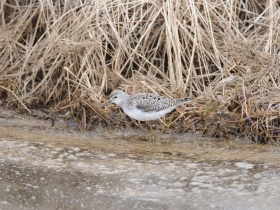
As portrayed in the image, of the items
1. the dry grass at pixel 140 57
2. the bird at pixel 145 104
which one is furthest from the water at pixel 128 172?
the dry grass at pixel 140 57

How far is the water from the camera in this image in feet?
16.5

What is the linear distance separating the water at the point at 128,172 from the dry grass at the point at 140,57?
2.07 ft

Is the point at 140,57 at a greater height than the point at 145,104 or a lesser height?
greater

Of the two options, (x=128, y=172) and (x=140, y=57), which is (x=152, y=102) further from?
(x=128, y=172)

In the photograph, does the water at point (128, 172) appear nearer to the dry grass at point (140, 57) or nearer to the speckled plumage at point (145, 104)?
the speckled plumage at point (145, 104)

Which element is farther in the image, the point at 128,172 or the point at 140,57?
the point at 140,57

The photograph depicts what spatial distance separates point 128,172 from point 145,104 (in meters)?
1.34

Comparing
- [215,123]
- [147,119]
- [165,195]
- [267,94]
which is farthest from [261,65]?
[165,195]

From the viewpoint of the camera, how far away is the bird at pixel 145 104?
22.4 ft

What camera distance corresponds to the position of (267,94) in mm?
7398

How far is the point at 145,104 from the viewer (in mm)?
6871

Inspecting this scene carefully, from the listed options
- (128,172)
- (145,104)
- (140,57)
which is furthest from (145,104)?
(128,172)

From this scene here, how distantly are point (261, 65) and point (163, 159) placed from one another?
7.56 ft

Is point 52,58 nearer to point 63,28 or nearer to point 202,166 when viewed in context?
point 63,28
